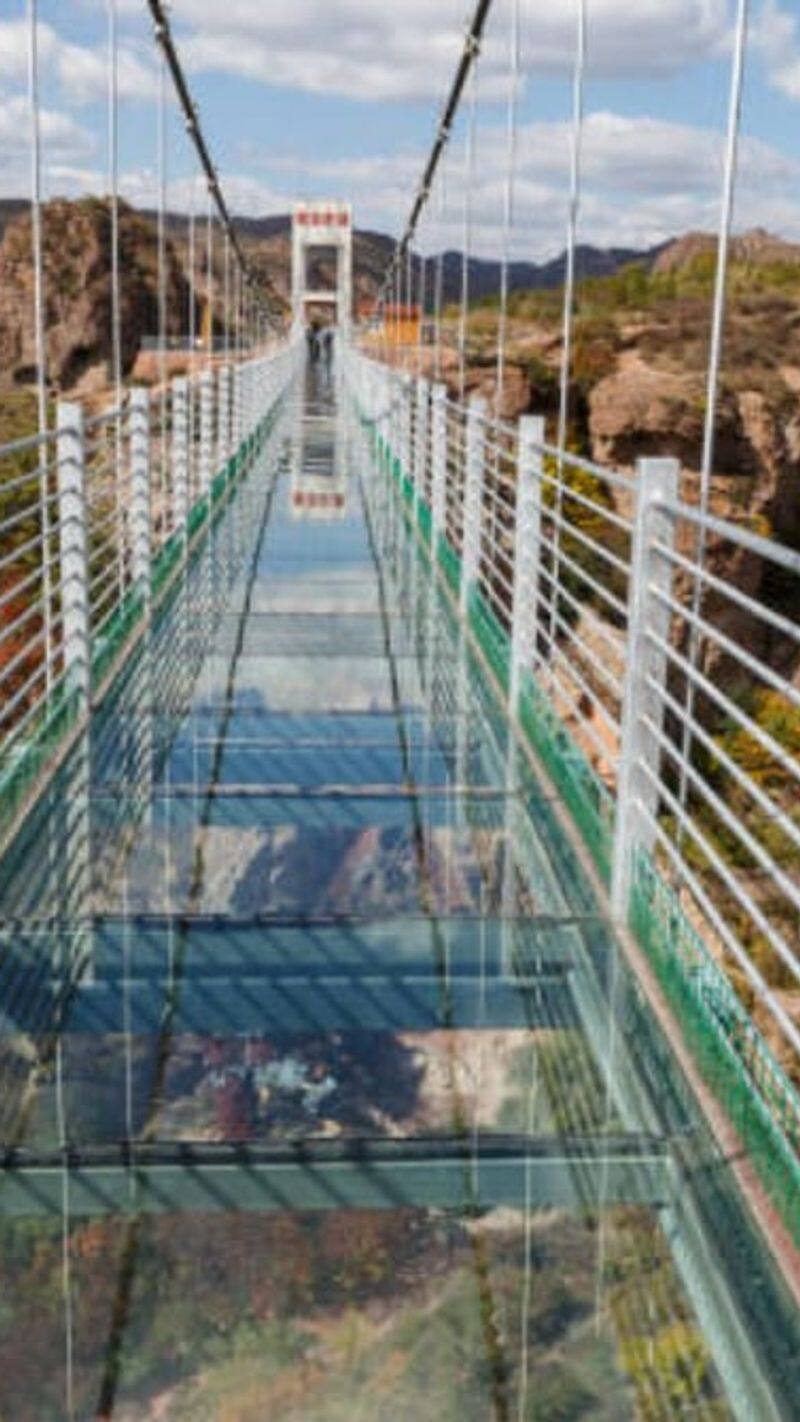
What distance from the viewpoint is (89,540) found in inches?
201

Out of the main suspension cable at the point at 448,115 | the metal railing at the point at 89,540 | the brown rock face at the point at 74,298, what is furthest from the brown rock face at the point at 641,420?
the brown rock face at the point at 74,298

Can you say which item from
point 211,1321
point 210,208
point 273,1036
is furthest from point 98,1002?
point 210,208

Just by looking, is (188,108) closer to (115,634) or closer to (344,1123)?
(115,634)

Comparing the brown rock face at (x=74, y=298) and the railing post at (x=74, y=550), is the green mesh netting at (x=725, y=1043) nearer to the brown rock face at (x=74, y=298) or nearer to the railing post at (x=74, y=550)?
the railing post at (x=74, y=550)

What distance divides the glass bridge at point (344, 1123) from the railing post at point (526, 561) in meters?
0.41

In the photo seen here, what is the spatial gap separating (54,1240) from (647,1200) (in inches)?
28.4

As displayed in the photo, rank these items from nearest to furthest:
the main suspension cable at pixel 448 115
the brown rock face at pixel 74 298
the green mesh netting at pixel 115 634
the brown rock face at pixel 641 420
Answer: the green mesh netting at pixel 115 634, the main suspension cable at pixel 448 115, the brown rock face at pixel 641 420, the brown rock face at pixel 74 298

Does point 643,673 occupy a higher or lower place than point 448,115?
lower

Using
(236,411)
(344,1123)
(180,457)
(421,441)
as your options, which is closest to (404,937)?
(344,1123)

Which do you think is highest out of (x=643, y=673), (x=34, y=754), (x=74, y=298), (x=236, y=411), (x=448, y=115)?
(x=448, y=115)

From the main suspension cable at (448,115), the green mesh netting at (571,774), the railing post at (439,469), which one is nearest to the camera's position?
the green mesh netting at (571,774)

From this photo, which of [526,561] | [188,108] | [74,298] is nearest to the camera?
[526,561]

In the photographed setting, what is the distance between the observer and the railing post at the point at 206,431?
30.3ft

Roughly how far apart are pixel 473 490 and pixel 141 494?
1190mm
